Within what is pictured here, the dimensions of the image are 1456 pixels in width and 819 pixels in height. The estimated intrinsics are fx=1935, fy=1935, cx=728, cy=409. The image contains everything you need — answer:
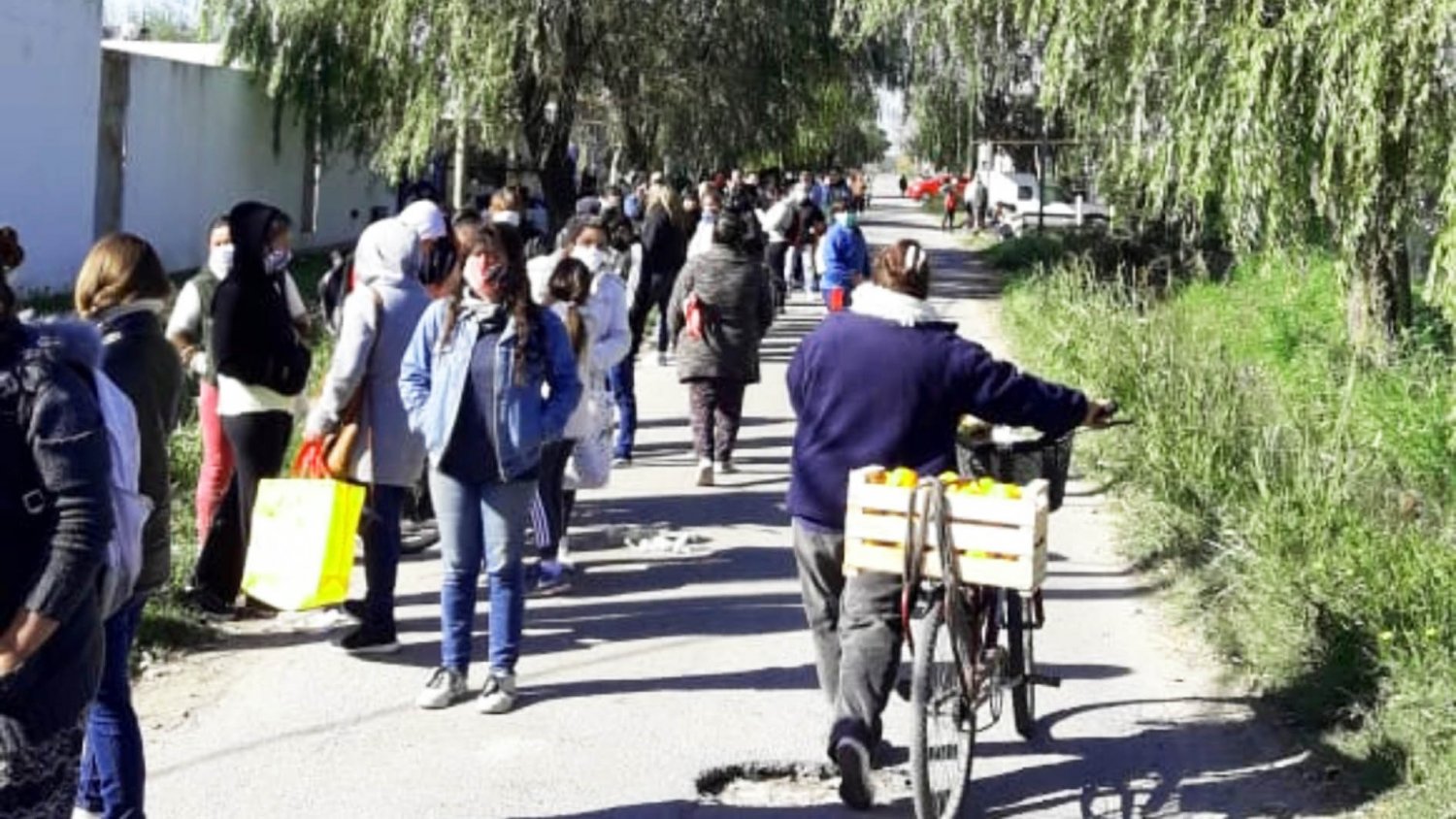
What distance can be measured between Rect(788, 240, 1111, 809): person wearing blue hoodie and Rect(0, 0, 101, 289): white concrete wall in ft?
52.8

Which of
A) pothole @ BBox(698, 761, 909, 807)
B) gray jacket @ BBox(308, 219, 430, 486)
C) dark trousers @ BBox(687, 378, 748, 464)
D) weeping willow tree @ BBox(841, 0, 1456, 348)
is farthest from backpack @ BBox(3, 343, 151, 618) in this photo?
weeping willow tree @ BBox(841, 0, 1456, 348)

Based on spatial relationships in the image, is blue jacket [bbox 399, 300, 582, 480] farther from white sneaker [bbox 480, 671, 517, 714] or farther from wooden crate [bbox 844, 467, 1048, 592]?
wooden crate [bbox 844, 467, 1048, 592]

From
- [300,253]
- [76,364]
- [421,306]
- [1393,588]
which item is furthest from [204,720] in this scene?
[300,253]

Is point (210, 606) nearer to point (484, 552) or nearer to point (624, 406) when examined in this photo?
point (484, 552)

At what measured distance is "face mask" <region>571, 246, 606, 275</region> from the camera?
384 inches

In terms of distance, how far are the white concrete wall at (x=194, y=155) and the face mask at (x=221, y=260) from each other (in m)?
16.2

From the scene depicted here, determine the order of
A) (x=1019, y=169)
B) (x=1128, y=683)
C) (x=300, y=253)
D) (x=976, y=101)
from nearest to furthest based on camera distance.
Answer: (x=1128, y=683), (x=976, y=101), (x=300, y=253), (x=1019, y=169)

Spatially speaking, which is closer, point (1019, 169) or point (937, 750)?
point (937, 750)

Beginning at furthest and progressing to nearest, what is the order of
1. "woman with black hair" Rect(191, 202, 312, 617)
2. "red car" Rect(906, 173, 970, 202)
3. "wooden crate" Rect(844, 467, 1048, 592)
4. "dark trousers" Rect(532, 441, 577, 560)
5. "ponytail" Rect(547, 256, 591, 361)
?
"red car" Rect(906, 173, 970, 202)
"ponytail" Rect(547, 256, 591, 361)
"dark trousers" Rect(532, 441, 577, 560)
"woman with black hair" Rect(191, 202, 312, 617)
"wooden crate" Rect(844, 467, 1048, 592)

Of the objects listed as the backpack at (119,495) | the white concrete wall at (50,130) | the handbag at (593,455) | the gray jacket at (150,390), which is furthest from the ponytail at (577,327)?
the white concrete wall at (50,130)

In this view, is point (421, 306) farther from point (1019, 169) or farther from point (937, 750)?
point (1019, 169)

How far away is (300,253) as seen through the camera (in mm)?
30438

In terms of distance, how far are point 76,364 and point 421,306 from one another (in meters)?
3.61

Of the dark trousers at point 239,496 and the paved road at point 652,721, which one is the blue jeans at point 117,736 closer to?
the paved road at point 652,721
